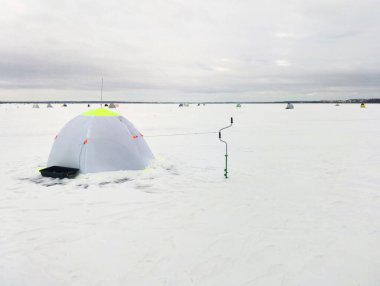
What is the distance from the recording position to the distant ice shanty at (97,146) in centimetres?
1073

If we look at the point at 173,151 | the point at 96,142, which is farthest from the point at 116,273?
the point at 173,151

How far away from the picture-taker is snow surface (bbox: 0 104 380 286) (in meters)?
4.93

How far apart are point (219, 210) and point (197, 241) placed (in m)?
1.85

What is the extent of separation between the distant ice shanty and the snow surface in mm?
525

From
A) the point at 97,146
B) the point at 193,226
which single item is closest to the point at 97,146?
the point at 97,146

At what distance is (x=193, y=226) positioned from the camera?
22.2ft

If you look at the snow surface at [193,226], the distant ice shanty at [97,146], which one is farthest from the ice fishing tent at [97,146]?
the snow surface at [193,226]

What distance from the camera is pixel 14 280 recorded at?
4719mm

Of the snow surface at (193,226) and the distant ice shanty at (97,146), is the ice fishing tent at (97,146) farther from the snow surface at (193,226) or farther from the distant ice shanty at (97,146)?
the snow surface at (193,226)

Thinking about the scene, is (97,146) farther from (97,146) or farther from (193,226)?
(193,226)

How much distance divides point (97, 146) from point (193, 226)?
5460 mm

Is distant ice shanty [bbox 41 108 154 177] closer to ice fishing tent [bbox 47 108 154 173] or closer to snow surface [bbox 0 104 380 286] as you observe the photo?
ice fishing tent [bbox 47 108 154 173]

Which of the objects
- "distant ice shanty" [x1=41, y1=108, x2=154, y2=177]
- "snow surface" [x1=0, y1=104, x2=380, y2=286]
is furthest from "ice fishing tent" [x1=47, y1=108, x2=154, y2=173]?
"snow surface" [x1=0, y1=104, x2=380, y2=286]

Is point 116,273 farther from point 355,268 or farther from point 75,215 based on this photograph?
point 355,268
